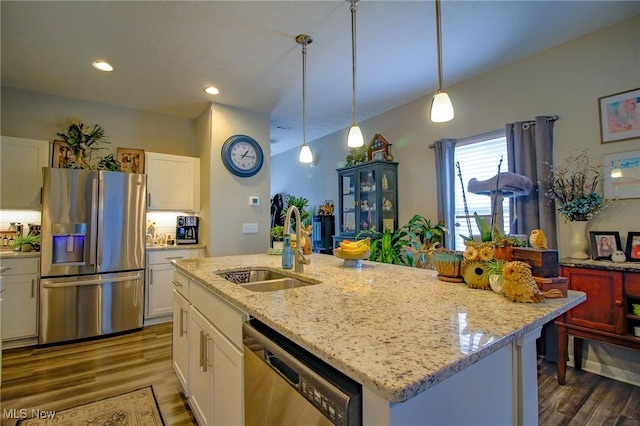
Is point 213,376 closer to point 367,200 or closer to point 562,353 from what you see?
point 562,353

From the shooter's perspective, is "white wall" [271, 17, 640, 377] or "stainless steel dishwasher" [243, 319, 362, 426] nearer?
"stainless steel dishwasher" [243, 319, 362, 426]

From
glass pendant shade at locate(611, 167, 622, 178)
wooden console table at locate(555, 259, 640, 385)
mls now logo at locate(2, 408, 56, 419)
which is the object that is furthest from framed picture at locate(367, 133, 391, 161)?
mls now logo at locate(2, 408, 56, 419)

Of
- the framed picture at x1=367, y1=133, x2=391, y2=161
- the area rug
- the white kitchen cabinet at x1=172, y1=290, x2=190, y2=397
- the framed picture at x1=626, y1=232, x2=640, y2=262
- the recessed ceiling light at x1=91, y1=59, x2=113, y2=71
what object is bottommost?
the area rug

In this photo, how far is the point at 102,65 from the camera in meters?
2.76

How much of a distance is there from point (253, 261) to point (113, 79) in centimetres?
246

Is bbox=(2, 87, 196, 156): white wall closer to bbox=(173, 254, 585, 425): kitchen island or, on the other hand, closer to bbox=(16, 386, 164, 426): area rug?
bbox=(16, 386, 164, 426): area rug

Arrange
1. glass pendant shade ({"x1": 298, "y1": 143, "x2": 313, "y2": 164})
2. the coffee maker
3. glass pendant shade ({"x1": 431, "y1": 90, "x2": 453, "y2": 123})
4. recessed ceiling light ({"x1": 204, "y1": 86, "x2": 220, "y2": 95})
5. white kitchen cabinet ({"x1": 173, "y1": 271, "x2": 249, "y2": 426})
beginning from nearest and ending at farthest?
1. white kitchen cabinet ({"x1": 173, "y1": 271, "x2": 249, "y2": 426})
2. glass pendant shade ({"x1": 431, "y1": 90, "x2": 453, "y2": 123})
3. glass pendant shade ({"x1": 298, "y1": 143, "x2": 313, "y2": 164})
4. recessed ceiling light ({"x1": 204, "y1": 86, "x2": 220, "y2": 95})
5. the coffee maker

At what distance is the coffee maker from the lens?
3.85m

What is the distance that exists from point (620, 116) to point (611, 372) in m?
1.96

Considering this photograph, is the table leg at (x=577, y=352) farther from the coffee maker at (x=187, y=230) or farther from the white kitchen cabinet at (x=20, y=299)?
the white kitchen cabinet at (x=20, y=299)

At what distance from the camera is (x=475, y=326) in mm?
851

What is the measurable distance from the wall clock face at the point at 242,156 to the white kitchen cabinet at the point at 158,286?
3.98ft

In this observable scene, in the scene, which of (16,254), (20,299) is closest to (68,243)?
(16,254)

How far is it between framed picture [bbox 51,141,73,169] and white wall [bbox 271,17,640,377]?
11.1ft
